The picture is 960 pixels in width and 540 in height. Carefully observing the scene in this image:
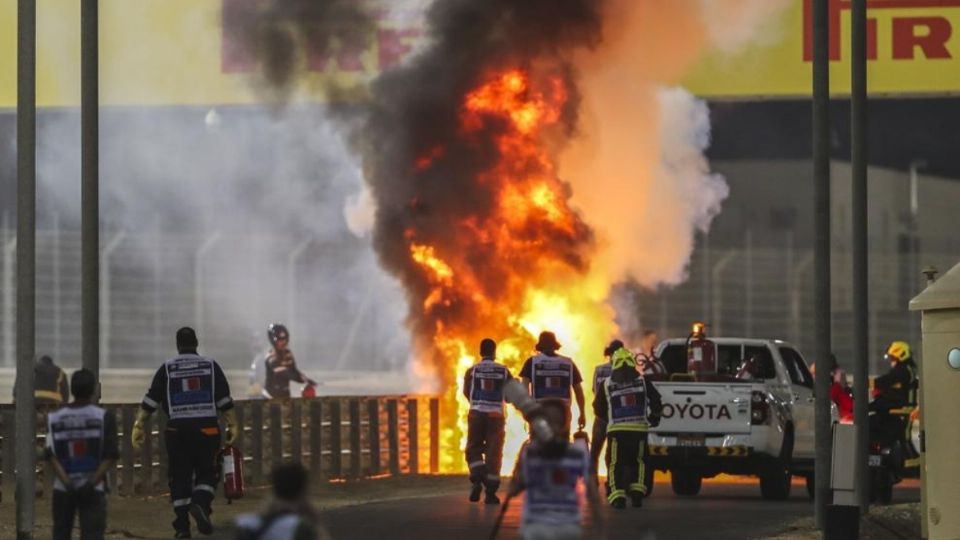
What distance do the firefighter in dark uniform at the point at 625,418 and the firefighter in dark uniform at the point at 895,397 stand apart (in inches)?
125

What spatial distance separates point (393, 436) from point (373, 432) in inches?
22.4

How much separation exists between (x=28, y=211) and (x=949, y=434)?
7308mm

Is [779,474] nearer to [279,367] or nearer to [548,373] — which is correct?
[548,373]

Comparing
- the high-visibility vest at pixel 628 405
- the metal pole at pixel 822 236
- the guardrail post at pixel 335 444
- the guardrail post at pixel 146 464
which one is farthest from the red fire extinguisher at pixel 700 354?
the guardrail post at pixel 146 464

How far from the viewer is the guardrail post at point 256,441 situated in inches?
989

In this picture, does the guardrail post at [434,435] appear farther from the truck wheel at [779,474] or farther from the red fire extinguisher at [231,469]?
the red fire extinguisher at [231,469]

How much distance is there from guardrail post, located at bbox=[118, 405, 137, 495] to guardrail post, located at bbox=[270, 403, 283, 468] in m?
2.81

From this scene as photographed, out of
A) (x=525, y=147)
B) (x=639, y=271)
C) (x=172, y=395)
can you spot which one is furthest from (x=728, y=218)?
(x=172, y=395)

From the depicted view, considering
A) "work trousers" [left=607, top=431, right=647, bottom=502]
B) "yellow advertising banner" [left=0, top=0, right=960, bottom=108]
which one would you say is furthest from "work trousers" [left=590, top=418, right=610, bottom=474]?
"yellow advertising banner" [left=0, top=0, right=960, bottom=108]

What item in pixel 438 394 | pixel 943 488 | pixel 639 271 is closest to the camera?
pixel 943 488

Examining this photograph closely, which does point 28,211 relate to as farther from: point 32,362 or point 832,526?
point 832,526

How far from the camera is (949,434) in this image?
16625 millimetres

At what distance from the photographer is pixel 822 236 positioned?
65.2 ft

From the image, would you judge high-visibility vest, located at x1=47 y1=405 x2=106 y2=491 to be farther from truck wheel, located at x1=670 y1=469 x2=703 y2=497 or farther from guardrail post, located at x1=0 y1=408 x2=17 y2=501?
truck wheel, located at x1=670 y1=469 x2=703 y2=497
